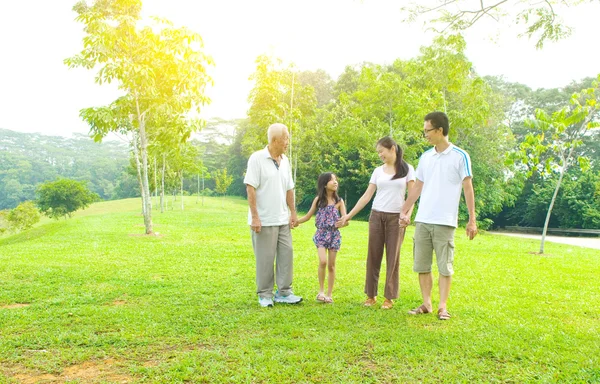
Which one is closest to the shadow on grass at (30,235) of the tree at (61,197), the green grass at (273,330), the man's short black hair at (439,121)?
the green grass at (273,330)

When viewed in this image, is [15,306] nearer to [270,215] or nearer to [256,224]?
[256,224]

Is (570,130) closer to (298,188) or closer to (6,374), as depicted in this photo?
(298,188)

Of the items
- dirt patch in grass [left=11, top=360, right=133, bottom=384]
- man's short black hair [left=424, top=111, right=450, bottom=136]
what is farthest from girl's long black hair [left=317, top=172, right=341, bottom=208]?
dirt patch in grass [left=11, top=360, right=133, bottom=384]

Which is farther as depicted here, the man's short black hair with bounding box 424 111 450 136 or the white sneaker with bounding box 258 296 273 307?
the white sneaker with bounding box 258 296 273 307

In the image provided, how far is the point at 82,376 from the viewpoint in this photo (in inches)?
127

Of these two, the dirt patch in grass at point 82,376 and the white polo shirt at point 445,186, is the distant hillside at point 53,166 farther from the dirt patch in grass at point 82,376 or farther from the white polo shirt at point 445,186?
the dirt patch in grass at point 82,376

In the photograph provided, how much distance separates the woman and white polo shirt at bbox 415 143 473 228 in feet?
1.35

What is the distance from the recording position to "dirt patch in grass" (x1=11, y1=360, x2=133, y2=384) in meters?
3.16

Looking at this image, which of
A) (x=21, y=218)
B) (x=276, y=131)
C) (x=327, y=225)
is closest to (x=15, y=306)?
(x=276, y=131)

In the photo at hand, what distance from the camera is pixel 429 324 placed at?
4.55 m

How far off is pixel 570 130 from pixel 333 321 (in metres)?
40.9

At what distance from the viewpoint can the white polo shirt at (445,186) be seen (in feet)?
15.1

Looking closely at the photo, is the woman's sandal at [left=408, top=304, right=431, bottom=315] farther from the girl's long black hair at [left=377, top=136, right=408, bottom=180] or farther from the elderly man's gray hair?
the elderly man's gray hair

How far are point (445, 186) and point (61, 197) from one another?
126 ft
